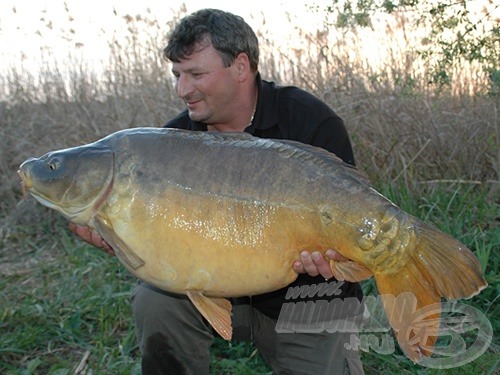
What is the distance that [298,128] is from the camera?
8.11 feet

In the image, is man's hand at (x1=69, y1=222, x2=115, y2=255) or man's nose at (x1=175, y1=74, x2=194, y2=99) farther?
man's nose at (x1=175, y1=74, x2=194, y2=99)

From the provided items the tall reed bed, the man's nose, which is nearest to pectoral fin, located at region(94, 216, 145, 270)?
the man's nose

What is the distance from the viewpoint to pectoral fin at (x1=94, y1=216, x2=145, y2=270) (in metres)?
1.88

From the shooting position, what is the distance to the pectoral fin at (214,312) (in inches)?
75.9

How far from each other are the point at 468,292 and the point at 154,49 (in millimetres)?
3669

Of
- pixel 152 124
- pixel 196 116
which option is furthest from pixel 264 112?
pixel 152 124

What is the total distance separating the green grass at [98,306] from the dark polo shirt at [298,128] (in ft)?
1.42

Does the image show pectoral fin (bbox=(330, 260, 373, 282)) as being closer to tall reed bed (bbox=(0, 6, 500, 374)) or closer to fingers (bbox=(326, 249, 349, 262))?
fingers (bbox=(326, 249, 349, 262))

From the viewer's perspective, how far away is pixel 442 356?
2604mm

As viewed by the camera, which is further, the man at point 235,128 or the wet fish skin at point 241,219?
the man at point 235,128

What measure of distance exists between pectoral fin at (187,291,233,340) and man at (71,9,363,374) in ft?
1.12

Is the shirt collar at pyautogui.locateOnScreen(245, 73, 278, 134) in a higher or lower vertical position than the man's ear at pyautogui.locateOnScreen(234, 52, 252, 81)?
lower

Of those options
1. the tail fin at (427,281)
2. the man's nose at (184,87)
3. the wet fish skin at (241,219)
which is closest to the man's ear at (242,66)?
the man's nose at (184,87)

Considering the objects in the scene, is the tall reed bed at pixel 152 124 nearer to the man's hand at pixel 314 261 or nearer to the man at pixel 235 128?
the man at pixel 235 128
